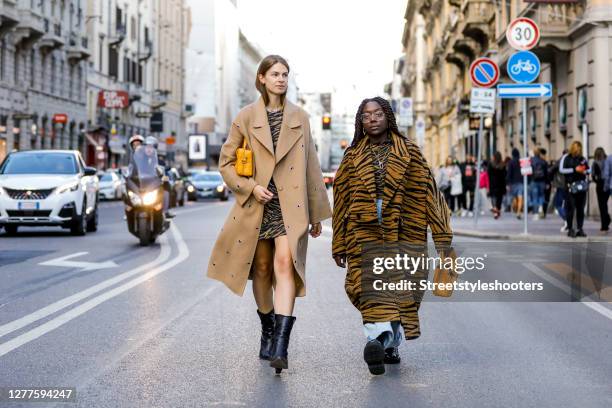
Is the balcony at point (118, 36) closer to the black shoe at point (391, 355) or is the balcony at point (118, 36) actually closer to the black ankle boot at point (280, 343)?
the black shoe at point (391, 355)

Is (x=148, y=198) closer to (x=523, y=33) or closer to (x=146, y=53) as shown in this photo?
(x=523, y=33)

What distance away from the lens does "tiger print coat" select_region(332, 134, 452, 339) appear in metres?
6.57

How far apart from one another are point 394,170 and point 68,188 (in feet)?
51.3

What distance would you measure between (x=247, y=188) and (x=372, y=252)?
81cm

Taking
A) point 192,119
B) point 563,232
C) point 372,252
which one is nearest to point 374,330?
point 372,252

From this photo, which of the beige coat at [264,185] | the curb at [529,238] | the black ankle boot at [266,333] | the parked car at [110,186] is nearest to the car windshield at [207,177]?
the parked car at [110,186]

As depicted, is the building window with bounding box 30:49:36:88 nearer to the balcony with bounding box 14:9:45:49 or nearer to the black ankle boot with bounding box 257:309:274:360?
the balcony with bounding box 14:9:45:49

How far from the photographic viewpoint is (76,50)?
59.8 m

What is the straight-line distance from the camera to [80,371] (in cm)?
679

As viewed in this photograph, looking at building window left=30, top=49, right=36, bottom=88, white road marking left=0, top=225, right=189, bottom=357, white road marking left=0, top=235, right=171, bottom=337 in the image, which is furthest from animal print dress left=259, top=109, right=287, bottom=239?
building window left=30, top=49, right=36, bottom=88

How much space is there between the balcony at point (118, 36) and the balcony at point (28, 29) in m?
16.6

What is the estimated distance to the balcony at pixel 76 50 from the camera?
59.8 meters

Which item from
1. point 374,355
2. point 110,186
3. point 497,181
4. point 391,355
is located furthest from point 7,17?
→ point 374,355

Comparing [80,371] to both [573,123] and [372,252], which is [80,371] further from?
[573,123]
